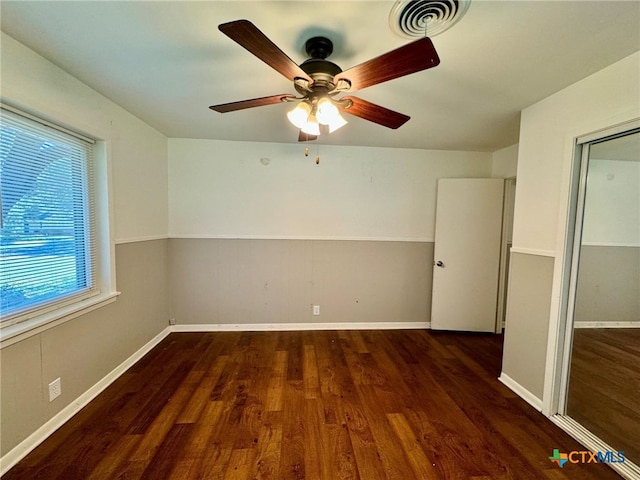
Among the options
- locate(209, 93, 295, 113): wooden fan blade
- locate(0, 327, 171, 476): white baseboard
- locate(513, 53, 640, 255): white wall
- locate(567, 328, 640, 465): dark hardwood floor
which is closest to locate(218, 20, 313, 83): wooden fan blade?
locate(209, 93, 295, 113): wooden fan blade

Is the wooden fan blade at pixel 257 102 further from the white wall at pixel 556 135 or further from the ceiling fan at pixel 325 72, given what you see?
the white wall at pixel 556 135

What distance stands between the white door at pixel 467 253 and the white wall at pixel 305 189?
0.22 metres

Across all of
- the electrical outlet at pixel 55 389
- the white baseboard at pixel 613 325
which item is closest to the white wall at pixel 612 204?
the white baseboard at pixel 613 325

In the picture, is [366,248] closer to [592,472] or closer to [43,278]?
[592,472]

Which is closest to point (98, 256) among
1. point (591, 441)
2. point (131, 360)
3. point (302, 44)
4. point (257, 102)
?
point (131, 360)

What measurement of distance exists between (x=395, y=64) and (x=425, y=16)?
0.31m

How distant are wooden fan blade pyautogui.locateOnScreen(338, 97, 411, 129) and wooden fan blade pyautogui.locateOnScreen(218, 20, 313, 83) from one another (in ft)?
1.31

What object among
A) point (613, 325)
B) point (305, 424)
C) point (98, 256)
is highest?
point (98, 256)

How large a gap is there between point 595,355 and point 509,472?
1381 mm

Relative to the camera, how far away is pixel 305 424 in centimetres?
180

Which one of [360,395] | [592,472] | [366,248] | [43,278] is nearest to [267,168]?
[366,248]

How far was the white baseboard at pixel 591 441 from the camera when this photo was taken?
148 cm

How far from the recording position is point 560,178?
6.09ft

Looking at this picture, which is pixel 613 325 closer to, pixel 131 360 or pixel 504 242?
pixel 504 242
